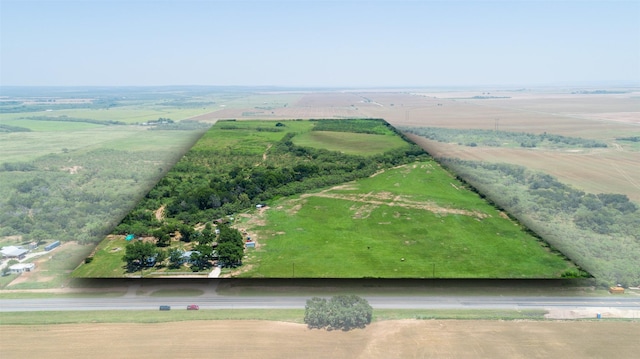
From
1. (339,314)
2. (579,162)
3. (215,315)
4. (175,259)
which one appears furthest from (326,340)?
(579,162)

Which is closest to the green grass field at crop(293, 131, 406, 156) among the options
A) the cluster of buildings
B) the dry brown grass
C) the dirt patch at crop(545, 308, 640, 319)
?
the dry brown grass

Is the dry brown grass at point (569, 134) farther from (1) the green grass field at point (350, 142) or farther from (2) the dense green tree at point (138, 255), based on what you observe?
(2) the dense green tree at point (138, 255)

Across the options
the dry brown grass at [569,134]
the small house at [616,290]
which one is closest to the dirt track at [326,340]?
the small house at [616,290]

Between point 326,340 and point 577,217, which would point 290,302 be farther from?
point 577,217

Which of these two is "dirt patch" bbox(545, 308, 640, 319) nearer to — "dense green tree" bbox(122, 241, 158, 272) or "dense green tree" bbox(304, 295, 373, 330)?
"dense green tree" bbox(304, 295, 373, 330)

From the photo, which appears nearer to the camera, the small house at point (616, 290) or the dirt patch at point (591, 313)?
the dirt patch at point (591, 313)

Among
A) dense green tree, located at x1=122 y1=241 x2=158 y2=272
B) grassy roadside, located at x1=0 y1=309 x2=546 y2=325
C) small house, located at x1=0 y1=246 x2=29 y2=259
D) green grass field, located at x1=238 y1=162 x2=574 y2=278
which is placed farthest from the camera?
small house, located at x1=0 y1=246 x2=29 y2=259
